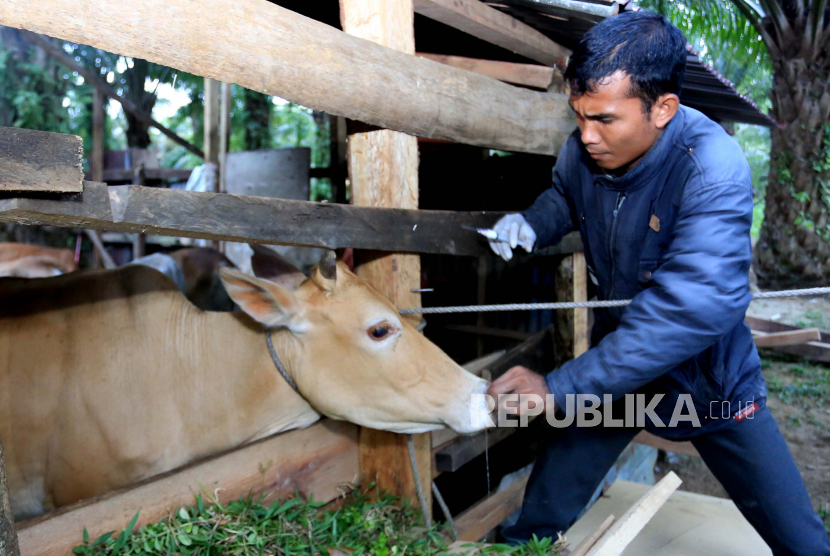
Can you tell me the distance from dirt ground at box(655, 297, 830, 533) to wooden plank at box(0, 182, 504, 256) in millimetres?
3846

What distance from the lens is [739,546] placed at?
323cm

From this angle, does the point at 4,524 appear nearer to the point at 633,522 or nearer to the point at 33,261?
the point at 633,522

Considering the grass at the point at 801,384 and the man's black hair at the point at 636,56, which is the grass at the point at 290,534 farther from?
the grass at the point at 801,384

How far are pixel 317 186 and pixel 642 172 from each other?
11.5 metres

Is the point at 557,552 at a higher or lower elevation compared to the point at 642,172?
lower

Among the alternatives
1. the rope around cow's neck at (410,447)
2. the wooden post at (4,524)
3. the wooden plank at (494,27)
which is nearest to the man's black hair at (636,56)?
the wooden plank at (494,27)

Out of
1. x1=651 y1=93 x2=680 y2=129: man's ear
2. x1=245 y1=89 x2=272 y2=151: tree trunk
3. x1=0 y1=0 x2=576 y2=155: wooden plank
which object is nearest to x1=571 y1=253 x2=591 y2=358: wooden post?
x1=0 y1=0 x2=576 y2=155: wooden plank

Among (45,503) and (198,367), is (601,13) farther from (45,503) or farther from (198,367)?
(45,503)

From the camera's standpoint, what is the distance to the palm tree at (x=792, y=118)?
8750 millimetres

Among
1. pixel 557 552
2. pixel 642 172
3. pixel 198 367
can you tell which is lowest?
pixel 557 552

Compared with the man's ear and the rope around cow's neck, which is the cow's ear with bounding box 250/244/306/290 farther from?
the man's ear

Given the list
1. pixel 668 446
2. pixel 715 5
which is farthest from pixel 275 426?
pixel 715 5

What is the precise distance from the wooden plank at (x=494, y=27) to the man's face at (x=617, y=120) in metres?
1.07

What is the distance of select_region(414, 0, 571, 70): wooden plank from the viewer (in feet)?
9.96
